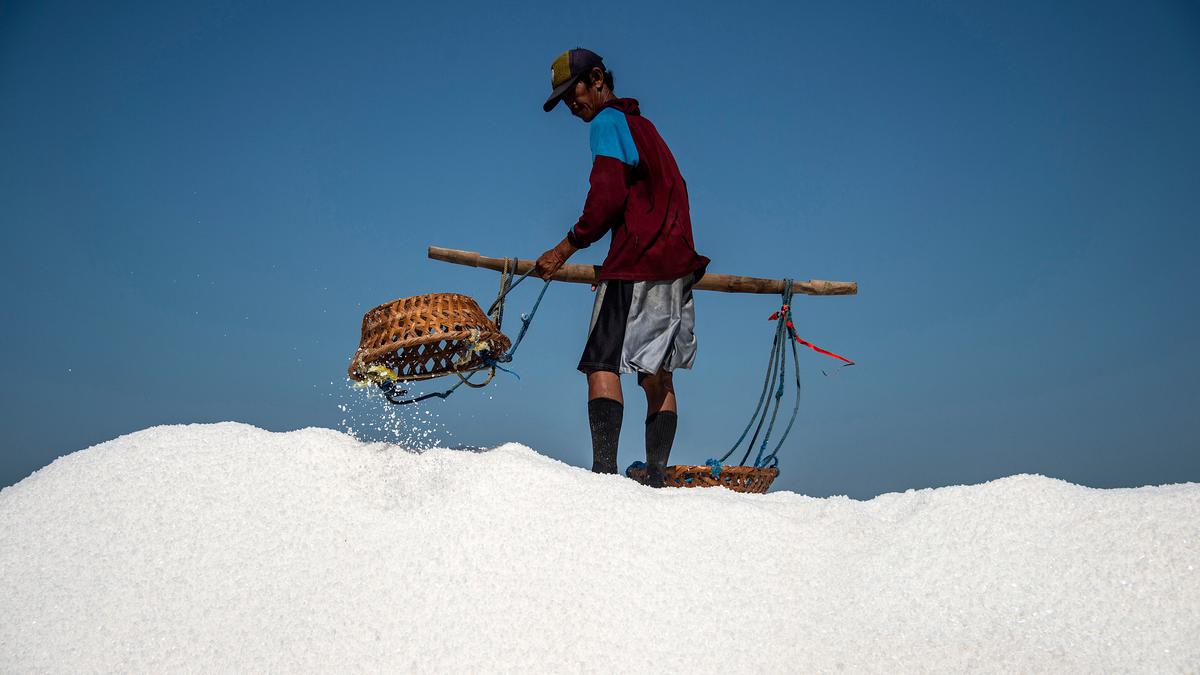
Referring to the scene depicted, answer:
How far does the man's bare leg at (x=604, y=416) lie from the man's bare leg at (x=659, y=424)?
26 cm

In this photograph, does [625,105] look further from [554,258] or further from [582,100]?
[554,258]

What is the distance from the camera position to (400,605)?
2.04 meters

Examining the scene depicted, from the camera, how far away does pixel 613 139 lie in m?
3.04

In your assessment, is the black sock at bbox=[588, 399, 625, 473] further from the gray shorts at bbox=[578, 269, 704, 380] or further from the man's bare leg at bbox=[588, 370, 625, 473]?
the gray shorts at bbox=[578, 269, 704, 380]

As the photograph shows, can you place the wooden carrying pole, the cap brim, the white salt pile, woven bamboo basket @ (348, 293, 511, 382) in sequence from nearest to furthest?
the white salt pile → woven bamboo basket @ (348, 293, 511, 382) → the cap brim → the wooden carrying pole

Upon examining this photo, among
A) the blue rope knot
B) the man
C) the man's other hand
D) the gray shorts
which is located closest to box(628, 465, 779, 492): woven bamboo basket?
the blue rope knot

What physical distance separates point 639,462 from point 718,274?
972 mm

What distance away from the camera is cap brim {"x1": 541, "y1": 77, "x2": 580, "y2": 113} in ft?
10.3

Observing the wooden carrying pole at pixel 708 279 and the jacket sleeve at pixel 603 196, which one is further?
the wooden carrying pole at pixel 708 279

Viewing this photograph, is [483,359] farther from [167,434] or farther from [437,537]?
[167,434]

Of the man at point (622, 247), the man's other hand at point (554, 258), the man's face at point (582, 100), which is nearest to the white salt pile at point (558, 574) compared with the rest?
the man at point (622, 247)

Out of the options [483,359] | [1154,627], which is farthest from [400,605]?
[1154,627]

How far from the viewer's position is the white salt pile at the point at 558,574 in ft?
6.15

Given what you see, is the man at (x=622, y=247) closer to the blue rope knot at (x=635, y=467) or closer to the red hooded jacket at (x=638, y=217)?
the red hooded jacket at (x=638, y=217)
